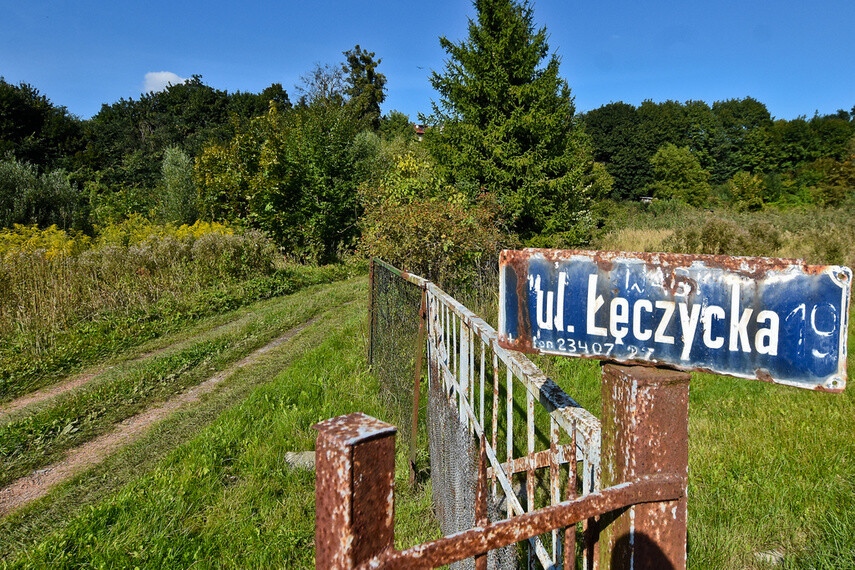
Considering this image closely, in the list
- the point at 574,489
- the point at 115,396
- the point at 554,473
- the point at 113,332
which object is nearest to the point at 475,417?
the point at 554,473

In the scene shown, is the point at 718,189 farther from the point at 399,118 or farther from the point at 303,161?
the point at 303,161

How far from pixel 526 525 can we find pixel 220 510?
302cm

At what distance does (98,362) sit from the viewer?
660 centimetres

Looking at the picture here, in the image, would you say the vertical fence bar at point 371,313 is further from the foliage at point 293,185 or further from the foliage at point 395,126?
the foliage at point 395,126

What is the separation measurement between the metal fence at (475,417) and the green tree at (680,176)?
42914mm

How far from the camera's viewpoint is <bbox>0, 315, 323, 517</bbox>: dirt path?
355 cm

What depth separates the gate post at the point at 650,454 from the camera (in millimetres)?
839

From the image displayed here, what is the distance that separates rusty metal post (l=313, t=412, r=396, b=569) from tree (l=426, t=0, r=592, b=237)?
12703 mm

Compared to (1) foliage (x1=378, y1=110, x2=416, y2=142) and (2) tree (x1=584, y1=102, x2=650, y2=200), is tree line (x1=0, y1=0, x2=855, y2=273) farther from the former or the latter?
(2) tree (x1=584, y1=102, x2=650, y2=200)

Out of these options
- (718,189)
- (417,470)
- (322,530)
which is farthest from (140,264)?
(718,189)

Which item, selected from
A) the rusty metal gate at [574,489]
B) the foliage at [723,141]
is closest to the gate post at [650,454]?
the rusty metal gate at [574,489]

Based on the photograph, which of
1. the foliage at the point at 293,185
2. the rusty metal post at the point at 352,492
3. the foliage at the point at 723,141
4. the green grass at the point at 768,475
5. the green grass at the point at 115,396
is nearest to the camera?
the rusty metal post at the point at 352,492

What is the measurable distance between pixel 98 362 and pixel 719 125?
198ft

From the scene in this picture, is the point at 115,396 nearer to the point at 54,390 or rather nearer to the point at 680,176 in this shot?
the point at 54,390
